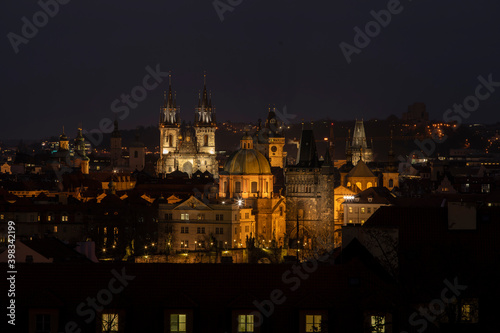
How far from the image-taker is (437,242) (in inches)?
1373

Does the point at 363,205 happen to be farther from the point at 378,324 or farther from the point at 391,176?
the point at 378,324

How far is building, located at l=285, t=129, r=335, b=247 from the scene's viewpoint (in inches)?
4375

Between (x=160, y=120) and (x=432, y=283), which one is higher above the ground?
(x=160, y=120)

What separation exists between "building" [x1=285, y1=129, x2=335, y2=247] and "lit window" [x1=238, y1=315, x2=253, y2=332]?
252ft

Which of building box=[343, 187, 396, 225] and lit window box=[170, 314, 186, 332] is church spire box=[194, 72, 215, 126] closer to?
building box=[343, 187, 396, 225]

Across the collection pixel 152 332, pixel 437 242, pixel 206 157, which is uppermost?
pixel 206 157

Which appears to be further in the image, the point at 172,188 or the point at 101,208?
the point at 172,188

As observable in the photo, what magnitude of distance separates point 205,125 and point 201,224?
89.4 metres

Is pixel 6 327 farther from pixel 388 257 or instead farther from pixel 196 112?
pixel 196 112

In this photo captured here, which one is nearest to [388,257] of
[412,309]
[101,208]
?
[412,309]

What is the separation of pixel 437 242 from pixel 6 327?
1124cm

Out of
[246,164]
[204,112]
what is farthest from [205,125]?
[246,164]

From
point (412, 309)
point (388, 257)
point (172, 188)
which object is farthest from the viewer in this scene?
point (172, 188)

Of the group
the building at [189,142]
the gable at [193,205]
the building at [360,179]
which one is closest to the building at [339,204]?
the building at [360,179]
